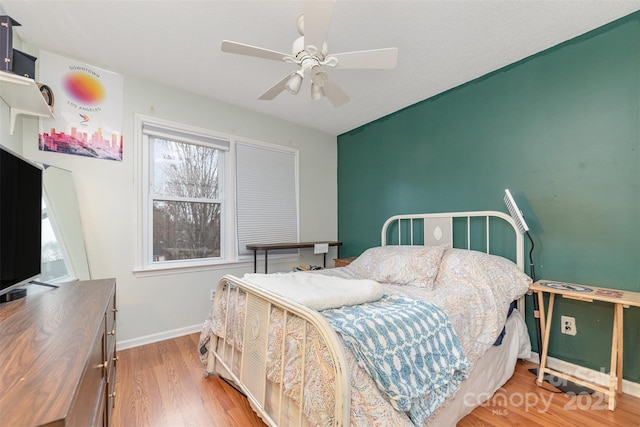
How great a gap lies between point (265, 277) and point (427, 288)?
1235 mm

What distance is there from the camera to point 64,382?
1.94 ft

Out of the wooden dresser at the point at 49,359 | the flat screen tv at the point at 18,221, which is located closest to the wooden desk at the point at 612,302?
the wooden dresser at the point at 49,359

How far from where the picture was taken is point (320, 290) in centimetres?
164

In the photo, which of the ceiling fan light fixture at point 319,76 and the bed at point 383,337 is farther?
the ceiling fan light fixture at point 319,76

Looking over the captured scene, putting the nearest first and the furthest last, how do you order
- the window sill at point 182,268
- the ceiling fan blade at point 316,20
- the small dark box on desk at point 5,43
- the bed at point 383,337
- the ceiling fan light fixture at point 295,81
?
the bed at point 383,337 < the ceiling fan blade at point 316,20 < the small dark box on desk at point 5,43 < the ceiling fan light fixture at point 295,81 < the window sill at point 182,268

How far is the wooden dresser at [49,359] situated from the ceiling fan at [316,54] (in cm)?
144

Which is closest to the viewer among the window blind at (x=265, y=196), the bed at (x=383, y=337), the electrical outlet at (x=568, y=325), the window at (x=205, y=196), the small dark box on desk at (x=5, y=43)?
the bed at (x=383, y=337)

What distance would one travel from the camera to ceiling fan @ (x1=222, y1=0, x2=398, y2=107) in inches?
51.7

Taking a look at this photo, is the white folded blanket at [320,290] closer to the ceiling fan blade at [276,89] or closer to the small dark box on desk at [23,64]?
the ceiling fan blade at [276,89]

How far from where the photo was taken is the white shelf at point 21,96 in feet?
5.25

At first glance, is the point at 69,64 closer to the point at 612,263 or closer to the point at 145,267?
the point at 145,267

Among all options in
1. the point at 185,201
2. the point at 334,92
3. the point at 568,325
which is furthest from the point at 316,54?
the point at 568,325

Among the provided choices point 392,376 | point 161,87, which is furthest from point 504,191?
point 161,87

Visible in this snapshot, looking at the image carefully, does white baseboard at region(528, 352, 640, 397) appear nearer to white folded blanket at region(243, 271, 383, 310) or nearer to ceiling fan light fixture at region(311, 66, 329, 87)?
white folded blanket at region(243, 271, 383, 310)
